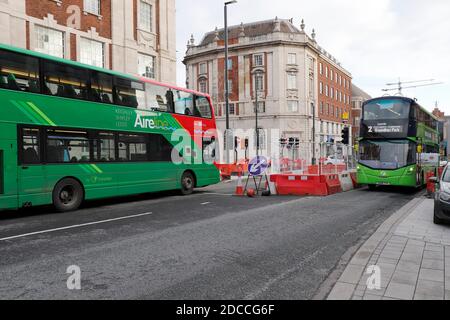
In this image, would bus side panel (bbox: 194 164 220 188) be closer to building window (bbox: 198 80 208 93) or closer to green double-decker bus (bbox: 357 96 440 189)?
green double-decker bus (bbox: 357 96 440 189)

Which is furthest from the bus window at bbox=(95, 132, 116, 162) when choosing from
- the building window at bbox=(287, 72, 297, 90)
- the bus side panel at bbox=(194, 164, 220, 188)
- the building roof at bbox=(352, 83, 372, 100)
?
the building roof at bbox=(352, 83, 372, 100)

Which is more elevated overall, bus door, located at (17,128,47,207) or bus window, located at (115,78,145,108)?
bus window, located at (115,78,145,108)

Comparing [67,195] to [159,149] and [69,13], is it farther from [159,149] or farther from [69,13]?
[69,13]

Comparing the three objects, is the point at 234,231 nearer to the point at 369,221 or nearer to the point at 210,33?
the point at 369,221

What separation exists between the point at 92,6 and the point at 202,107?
11155mm

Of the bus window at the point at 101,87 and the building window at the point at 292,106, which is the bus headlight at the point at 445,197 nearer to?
the bus window at the point at 101,87

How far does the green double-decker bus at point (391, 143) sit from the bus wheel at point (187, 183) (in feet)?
23.6

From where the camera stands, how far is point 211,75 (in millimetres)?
56812

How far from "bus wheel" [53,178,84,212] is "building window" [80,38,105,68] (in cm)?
1236

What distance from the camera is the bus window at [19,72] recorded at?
8844mm

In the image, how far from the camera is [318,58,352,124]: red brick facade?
2397 inches

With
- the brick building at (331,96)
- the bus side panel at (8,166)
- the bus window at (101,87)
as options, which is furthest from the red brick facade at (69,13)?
the brick building at (331,96)

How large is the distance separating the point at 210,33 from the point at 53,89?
55.1 meters

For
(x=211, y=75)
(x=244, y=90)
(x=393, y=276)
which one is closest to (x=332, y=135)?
(x=244, y=90)
